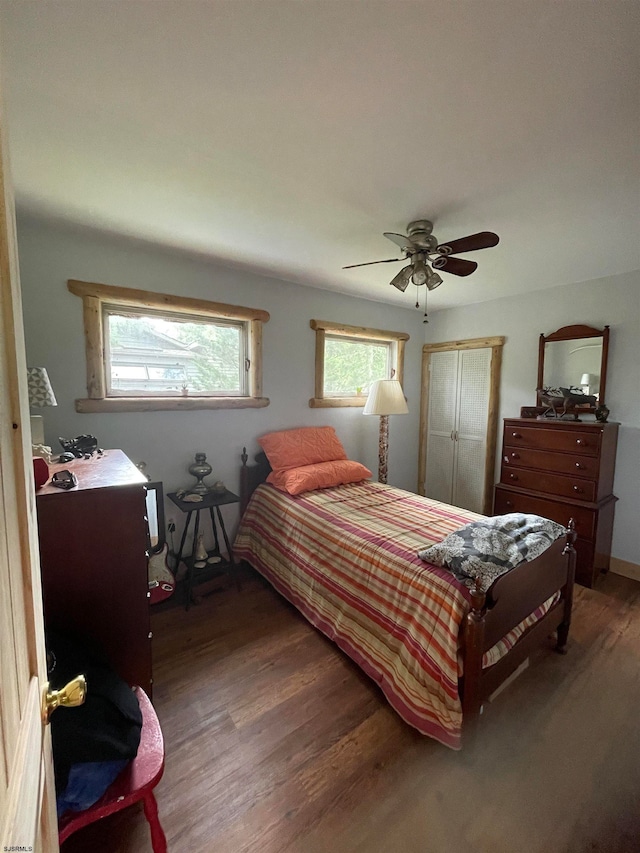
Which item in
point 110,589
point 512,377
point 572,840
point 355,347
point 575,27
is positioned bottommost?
point 572,840

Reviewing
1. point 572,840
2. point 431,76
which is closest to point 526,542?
point 572,840

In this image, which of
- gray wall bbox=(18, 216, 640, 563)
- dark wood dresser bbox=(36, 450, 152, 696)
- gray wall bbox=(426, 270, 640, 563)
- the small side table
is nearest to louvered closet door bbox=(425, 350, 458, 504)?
gray wall bbox=(18, 216, 640, 563)

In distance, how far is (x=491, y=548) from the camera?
1684mm

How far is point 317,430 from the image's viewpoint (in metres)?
3.43

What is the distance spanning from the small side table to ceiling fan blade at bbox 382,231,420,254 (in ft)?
6.76

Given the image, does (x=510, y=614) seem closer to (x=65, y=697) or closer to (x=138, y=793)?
(x=138, y=793)

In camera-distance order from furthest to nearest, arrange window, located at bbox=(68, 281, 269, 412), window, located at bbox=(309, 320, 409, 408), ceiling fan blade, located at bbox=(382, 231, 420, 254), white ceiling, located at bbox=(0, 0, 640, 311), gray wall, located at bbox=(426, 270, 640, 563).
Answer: window, located at bbox=(309, 320, 409, 408) → gray wall, located at bbox=(426, 270, 640, 563) → window, located at bbox=(68, 281, 269, 412) → ceiling fan blade, located at bbox=(382, 231, 420, 254) → white ceiling, located at bbox=(0, 0, 640, 311)

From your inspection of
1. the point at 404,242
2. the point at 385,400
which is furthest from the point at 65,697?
the point at 385,400

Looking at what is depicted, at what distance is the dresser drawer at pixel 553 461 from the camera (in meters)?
2.79

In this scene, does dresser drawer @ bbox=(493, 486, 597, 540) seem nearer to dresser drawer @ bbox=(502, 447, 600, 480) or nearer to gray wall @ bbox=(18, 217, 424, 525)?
dresser drawer @ bbox=(502, 447, 600, 480)

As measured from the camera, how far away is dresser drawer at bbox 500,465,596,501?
2.82m

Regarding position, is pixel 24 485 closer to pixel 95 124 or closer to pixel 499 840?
pixel 95 124

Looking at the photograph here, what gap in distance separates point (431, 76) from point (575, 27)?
0.38m

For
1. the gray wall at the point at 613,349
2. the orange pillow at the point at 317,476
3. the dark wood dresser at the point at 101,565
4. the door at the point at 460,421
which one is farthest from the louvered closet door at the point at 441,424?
the dark wood dresser at the point at 101,565
